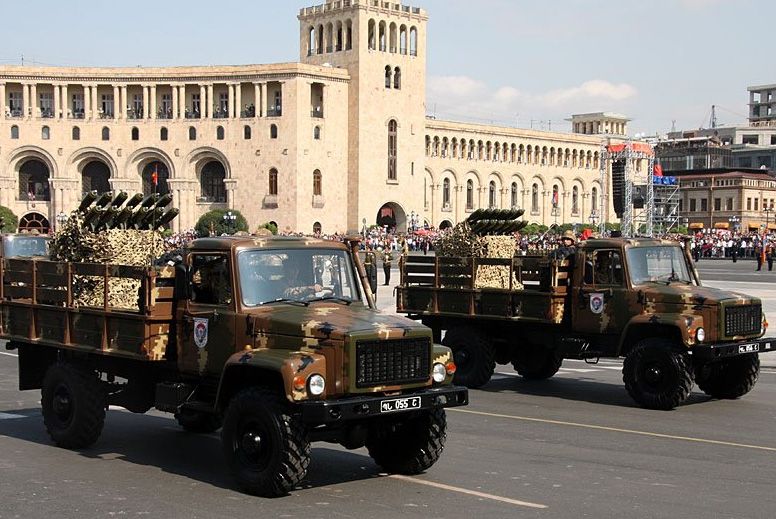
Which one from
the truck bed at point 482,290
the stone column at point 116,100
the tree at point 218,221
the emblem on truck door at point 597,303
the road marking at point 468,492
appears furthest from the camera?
the stone column at point 116,100

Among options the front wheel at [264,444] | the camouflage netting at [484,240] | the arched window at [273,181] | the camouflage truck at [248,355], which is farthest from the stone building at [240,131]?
the front wheel at [264,444]

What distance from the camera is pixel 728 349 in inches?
610

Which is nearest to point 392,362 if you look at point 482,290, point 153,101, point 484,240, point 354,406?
point 354,406

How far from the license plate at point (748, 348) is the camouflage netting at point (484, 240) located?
12.8ft

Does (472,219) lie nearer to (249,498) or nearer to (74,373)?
(74,373)

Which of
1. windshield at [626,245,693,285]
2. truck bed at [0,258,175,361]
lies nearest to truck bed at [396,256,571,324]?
windshield at [626,245,693,285]

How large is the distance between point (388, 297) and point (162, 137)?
62.9m

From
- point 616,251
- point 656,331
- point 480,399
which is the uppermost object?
point 616,251

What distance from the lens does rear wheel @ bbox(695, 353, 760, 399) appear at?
16.5 meters

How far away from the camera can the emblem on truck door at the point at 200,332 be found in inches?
428

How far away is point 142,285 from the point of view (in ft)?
37.2

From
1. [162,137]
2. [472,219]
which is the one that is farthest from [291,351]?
[162,137]

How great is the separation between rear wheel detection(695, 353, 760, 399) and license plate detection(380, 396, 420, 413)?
762 centimetres

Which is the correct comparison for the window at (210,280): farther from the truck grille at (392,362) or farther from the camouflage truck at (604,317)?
the camouflage truck at (604,317)
